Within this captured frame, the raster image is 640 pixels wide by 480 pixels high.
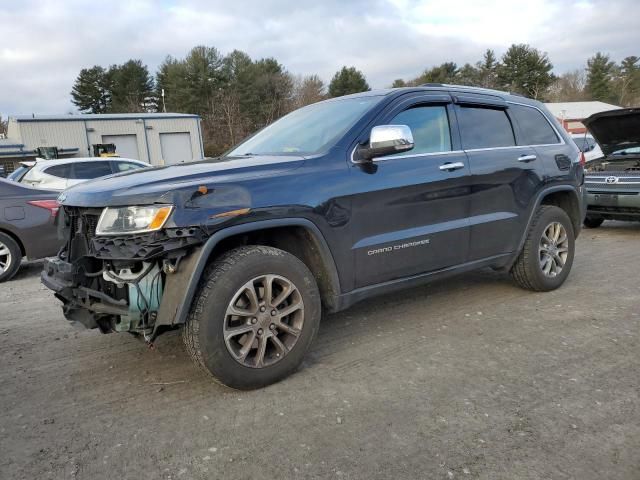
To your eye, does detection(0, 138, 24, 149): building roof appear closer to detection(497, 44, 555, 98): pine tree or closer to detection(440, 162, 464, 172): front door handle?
detection(440, 162, 464, 172): front door handle

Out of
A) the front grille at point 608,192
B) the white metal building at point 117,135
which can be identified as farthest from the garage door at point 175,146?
the front grille at point 608,192

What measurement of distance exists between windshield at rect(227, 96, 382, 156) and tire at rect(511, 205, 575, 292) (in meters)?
2.05

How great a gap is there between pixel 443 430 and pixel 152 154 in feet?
106

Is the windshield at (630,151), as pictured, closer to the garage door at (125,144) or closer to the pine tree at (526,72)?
the garage door at (125,144)

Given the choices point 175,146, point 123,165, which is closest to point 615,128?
point 123,165

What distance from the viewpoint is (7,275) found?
633cm

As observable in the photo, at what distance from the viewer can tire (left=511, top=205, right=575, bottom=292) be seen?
15.3 ft

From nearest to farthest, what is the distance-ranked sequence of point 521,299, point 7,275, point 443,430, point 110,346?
point 443,430
point 110,346
point 521,299
point 7,275

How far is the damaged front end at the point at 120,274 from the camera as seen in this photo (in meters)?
2.73

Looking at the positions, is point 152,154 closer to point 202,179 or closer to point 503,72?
point 202,179

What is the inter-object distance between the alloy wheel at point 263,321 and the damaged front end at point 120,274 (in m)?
0.38

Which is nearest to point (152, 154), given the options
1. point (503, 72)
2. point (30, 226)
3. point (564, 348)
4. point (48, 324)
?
point (30, 226)

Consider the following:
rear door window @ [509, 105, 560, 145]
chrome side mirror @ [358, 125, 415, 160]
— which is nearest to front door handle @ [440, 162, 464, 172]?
chrome side mirror @ [358, 125, 415, 160]

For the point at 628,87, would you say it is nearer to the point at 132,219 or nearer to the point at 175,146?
the point at 175,146
